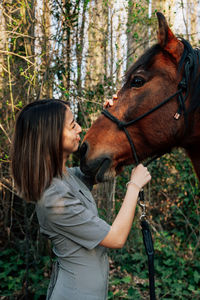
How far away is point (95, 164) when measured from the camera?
185 cm

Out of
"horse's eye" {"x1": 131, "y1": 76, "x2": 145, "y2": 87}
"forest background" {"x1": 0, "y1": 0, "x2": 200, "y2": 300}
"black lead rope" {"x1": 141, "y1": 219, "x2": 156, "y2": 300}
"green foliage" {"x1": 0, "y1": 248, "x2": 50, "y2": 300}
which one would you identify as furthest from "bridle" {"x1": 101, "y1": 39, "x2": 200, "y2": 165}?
"green foliage" {"x1": 0, "y1": 248, "x2": 50, "y2": 300}

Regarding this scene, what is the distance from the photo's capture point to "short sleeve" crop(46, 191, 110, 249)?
1466mm

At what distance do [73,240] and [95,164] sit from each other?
548 mm

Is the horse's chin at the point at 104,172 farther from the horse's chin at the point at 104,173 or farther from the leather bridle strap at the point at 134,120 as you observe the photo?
the leather bridle strap at the point at 134,120

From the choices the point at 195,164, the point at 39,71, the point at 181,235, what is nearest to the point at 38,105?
the point at 195,164

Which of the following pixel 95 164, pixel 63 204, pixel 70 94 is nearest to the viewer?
pixel 63 204

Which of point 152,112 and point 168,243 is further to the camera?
point 168,243

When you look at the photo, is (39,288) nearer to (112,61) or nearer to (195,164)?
(195,164)

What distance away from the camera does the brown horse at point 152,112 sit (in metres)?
1.88

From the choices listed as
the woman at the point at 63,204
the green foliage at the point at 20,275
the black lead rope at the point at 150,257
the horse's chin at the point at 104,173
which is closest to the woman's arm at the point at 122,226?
the woman at the point at 63,204

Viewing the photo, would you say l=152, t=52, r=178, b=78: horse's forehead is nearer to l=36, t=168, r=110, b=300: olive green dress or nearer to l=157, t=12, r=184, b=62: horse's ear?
l=157, t=12, r=184, b=62: horse's ear

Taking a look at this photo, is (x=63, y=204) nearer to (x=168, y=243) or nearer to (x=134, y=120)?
(x=134, y=120)

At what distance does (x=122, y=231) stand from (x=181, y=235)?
4058mm

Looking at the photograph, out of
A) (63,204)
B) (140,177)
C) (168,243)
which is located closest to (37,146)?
(63,204)
